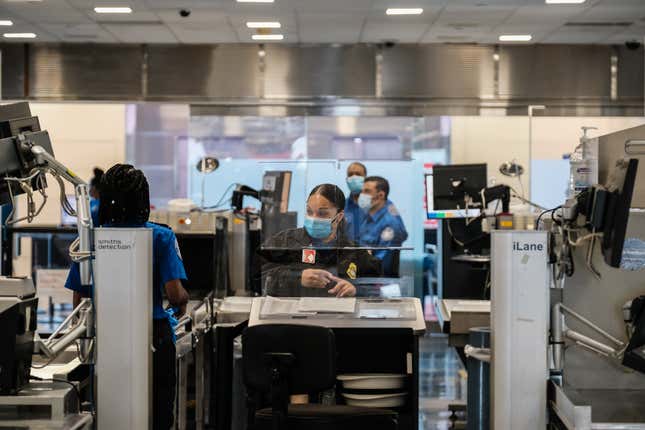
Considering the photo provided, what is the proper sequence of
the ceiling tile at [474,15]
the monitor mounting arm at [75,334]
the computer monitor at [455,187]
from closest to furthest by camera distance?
1. the monitor mounting arm at [75,334]
2. the computer monitor at [455,187]
3. the ceiling tile at [474,15]

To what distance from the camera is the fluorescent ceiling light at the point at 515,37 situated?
9304 mm

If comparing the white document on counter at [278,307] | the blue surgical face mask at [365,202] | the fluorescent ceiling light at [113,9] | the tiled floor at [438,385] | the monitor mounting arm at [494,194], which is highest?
the fluorescent ceiling light at [113,9]

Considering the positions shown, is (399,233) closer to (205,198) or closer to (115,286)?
(115,286)

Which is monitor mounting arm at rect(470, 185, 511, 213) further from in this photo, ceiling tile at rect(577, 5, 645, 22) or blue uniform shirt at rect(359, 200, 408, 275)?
ceiling tile at rect(577, 5, 645, 22)

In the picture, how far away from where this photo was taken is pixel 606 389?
123 inches

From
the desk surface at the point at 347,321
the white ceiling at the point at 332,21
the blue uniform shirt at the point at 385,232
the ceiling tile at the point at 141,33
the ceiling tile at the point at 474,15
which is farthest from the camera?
the ceiling tile at the point at 141,33

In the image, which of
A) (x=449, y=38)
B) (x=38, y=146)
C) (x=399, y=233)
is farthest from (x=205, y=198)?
(x=38, y=146)

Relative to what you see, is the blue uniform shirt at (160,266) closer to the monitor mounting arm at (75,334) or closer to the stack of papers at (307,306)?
the monitor mounting arm at (75,334)

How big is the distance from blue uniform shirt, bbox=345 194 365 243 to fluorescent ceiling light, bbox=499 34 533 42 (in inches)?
217

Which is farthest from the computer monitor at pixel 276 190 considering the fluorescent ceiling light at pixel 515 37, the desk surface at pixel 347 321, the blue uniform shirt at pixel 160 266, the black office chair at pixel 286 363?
the fluorescent ceiling light at pixel 515 37

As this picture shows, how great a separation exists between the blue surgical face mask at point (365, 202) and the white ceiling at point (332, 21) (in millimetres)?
3313

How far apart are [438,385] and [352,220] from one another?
2842 mm

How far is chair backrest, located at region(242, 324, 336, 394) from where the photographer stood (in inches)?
123

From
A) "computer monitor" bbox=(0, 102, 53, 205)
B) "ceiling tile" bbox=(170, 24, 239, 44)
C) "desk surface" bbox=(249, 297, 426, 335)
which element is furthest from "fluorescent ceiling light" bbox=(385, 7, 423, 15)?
"computer monitor" bbox=(0, 102, 53, 205)
